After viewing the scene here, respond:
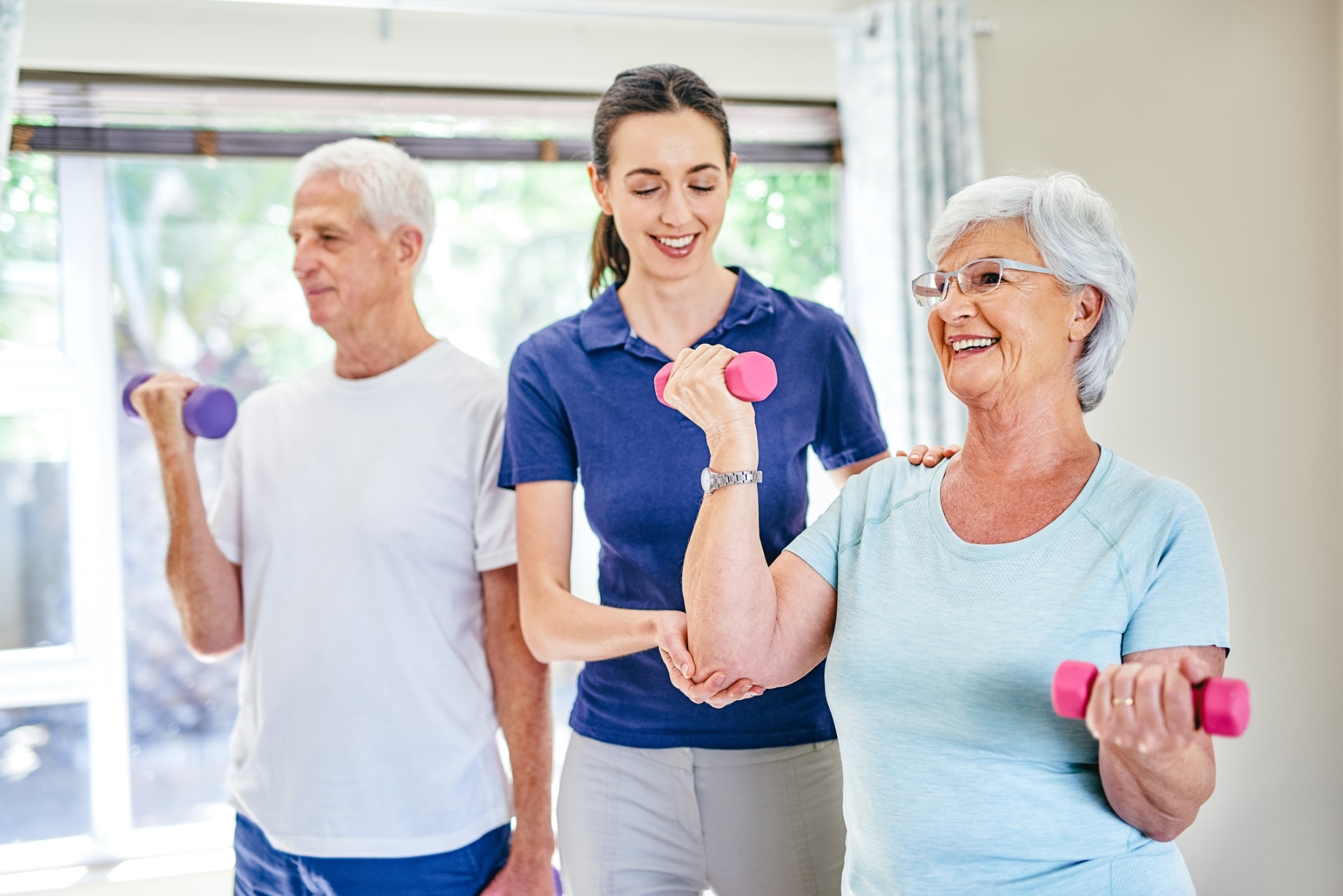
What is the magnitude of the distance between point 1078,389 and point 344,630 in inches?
44.4

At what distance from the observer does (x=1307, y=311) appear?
2984 millimetres

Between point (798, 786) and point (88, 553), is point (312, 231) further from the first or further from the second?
point (88, 553)

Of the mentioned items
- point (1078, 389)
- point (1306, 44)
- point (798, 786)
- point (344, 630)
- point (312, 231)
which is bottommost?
point (798, 786)

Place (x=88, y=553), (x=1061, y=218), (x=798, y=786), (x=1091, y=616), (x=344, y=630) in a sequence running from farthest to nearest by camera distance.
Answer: (x=88, y=553)
(x=344, y=630)
(x=798, y=786)
(x=1061, y=218)
(x=1091, y=616)

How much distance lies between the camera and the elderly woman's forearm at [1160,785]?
99 cm

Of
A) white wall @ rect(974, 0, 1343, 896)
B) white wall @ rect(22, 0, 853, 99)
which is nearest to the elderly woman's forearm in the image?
white wall @ rect(974, 0, 1343, 896)

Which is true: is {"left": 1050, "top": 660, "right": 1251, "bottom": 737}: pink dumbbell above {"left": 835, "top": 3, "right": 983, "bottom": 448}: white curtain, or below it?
below

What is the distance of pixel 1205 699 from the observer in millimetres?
846

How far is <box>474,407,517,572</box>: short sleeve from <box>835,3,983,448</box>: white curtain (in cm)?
140

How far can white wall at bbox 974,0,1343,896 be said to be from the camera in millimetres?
2969

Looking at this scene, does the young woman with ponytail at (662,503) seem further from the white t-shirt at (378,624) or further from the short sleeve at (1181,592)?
the short sleeve at (1181,592)

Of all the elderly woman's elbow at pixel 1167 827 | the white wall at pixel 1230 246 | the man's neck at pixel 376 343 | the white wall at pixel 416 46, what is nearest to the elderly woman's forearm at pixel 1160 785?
the elderly woman's elbow at pixel 1167 827

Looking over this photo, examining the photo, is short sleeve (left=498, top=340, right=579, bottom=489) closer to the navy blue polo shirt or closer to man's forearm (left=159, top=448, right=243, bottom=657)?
the navy blue polo shirt

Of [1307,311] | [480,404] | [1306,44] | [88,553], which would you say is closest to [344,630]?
[480,404]
